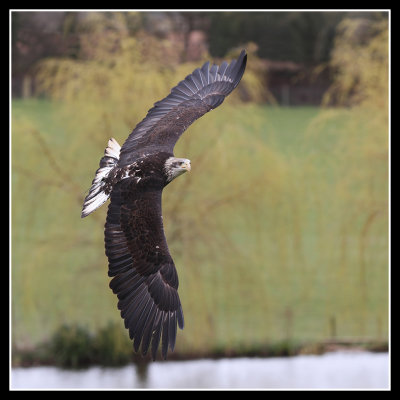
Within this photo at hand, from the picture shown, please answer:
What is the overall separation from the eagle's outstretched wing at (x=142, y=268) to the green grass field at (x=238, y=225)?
474 cm

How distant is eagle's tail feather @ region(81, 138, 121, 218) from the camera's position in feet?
14.9

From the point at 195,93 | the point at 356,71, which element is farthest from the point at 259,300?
the point at 195,93

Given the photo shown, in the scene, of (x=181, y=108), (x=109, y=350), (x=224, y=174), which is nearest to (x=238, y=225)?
(x=224, y=174)

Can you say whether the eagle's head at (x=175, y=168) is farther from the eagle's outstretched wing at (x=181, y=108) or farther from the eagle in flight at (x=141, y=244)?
→ the eagle's outstretched wing at (x=181, y=108)

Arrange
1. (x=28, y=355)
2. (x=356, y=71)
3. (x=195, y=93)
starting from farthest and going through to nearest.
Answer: (x=356, y=71) → (x=28, y=355) → (x=195, y=93)

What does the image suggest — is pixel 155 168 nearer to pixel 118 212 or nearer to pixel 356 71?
pixel 118 212

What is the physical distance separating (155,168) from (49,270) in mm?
5526

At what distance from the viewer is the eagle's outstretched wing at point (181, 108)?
4.85 meters

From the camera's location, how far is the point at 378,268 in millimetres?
10055

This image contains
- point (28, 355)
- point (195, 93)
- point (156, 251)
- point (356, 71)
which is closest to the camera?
point (156, 251)

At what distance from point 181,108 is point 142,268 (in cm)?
146

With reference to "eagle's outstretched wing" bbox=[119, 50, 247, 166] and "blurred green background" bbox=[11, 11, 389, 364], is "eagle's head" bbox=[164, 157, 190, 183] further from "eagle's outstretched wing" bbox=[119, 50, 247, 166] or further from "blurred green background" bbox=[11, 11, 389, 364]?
"blurred green background" bbox=[11, 11, 389, 364]

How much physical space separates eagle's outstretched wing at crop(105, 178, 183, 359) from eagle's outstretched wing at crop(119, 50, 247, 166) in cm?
47

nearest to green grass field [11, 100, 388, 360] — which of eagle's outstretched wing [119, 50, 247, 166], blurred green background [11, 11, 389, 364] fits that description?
blurred green background [11, 11, 389, 364]
